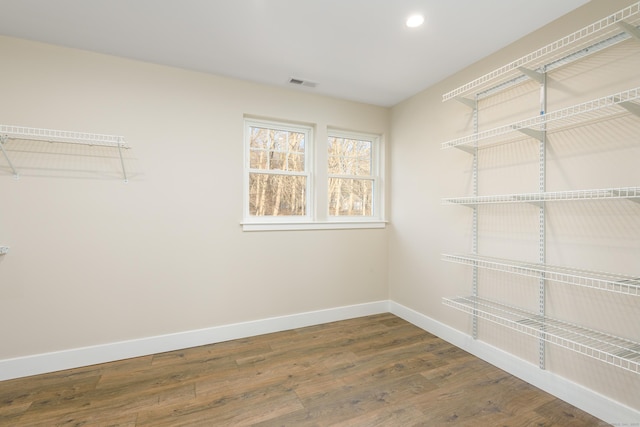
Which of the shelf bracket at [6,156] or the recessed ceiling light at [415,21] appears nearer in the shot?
the recessed ceiling light at [415,21]

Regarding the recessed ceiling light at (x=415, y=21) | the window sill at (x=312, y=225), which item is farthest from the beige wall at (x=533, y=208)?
the recessed ceiling light at (x=415, y=21)

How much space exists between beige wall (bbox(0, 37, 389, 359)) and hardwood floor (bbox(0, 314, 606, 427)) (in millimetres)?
381

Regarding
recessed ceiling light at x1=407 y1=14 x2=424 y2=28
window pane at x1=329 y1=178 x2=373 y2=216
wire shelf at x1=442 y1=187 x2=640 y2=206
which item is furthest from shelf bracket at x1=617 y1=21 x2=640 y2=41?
window pane at x1=329 y1=178 x2=373 y2=216

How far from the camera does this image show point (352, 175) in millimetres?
3445

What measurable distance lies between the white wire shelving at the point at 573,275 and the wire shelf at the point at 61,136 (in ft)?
9.57

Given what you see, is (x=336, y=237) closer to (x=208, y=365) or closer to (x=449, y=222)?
(x=449, y=222)

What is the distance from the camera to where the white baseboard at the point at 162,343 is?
2143 millimetres

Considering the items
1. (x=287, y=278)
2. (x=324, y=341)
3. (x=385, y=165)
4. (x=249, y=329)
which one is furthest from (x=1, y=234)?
(x=385, y=165)

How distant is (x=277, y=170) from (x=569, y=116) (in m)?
2.35

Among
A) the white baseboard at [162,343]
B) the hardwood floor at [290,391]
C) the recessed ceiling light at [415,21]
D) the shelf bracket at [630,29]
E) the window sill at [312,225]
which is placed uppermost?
the recessed ceiling light at [415,21]

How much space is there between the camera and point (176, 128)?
258cm

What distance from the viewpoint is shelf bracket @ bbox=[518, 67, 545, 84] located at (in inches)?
76.4

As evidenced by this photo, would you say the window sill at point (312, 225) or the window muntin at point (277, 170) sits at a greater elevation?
the window muntin at point (277, 170)

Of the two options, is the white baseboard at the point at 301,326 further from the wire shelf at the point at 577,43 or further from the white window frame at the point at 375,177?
the wire shelf at the point at 577,43
